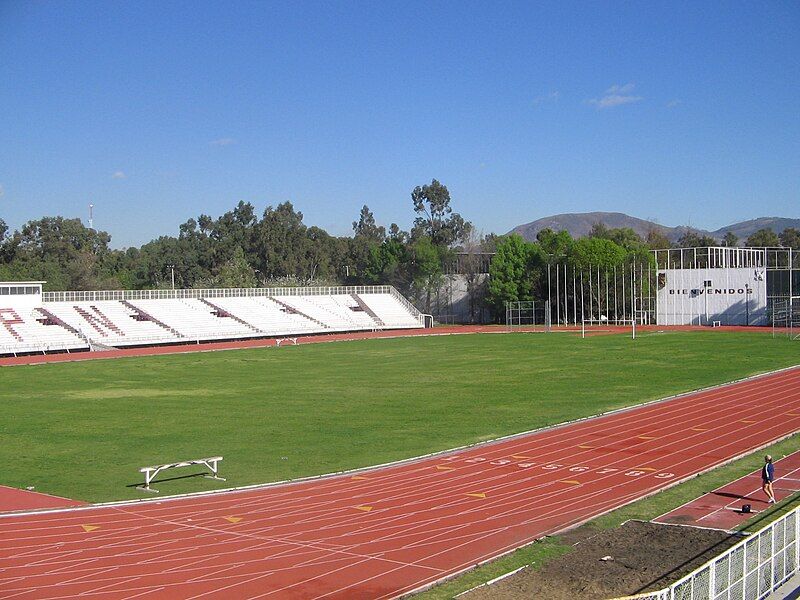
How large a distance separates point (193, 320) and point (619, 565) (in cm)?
6037

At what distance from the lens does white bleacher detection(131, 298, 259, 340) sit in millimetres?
66812

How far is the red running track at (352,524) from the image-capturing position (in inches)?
479

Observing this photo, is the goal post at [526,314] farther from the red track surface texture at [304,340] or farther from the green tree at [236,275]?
the green tree at [236,275]

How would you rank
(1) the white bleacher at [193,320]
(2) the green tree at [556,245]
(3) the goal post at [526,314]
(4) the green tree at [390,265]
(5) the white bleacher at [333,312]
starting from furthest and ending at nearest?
(4) the green tree at [390,265] < (2) the green tree at [556,245] < (3) the goal post at [526,314] < (5) the white bleacher at [333,312] < (1) the white bleacher at [193,320]

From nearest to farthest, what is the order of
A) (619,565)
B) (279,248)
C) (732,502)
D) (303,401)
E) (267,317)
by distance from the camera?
(619,565) → (732,502) → (303,401) → (267,317) → (279,248)

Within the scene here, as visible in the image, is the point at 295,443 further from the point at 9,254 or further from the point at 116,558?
the point at 9,254

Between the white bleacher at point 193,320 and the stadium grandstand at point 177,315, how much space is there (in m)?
0.08

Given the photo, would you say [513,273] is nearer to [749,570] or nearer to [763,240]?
[763,240]

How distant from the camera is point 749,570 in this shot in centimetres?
1041

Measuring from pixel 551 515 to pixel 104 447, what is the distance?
1327 cm

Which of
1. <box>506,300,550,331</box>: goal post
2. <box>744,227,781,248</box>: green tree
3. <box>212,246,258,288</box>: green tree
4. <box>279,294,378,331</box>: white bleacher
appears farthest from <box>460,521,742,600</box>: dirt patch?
<box>744,227,781,248</box>: green tree

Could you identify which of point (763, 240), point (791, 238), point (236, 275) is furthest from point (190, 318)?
point (791, 238)

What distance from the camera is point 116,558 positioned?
13.2m

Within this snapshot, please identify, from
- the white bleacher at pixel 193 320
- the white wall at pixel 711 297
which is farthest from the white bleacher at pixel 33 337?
the white wall at pixel 711 297
